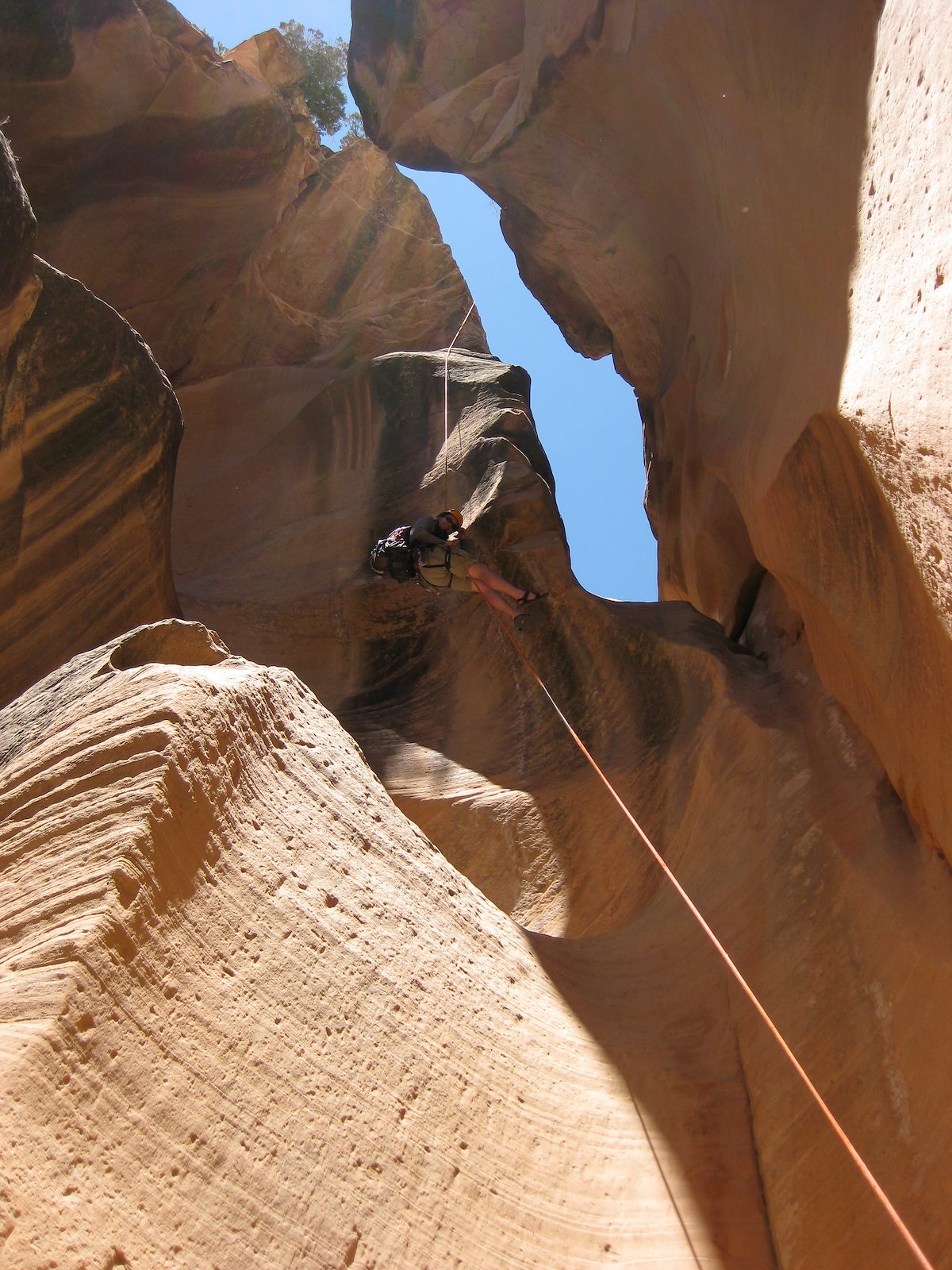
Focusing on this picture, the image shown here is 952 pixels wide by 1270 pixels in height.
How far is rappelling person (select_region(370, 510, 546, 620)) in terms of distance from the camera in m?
7.57

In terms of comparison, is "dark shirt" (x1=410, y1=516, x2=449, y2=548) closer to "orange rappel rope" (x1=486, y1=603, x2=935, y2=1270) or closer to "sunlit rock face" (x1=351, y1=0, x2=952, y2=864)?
"sunlit rock face" (x1=351, y1=0, x2=952, y2=864)

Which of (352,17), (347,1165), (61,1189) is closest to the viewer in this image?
(61,1189)

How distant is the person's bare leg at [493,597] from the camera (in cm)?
744

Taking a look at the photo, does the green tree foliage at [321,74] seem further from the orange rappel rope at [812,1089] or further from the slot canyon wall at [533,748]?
the orange rappel rope at [812,1089]

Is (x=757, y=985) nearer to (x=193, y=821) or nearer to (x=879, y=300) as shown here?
(x=193, y=821)

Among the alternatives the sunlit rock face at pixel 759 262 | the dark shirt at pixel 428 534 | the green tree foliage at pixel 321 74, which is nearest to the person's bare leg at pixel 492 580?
the dark shirt at pixel 428 534

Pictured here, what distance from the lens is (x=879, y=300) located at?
3781mm

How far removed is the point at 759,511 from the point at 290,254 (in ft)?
29.1

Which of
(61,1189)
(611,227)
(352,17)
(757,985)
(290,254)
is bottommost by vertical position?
(61,1189)

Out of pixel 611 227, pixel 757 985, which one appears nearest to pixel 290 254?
pixel 611 227

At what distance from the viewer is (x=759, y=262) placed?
564 cm

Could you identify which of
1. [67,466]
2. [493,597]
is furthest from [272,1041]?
[493,597]

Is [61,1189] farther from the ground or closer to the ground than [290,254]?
closer to the ground

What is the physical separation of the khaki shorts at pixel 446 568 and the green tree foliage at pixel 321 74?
32.1 feet
